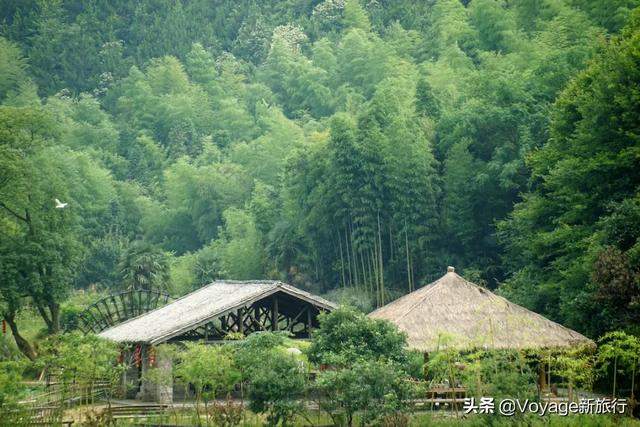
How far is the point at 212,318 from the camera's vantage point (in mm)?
25438

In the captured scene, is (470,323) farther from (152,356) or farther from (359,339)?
(152,356)

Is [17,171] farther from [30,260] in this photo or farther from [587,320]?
[587,320]

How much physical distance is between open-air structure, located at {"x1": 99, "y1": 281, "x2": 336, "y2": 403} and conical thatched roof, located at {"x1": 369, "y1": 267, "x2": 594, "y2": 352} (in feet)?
9.42

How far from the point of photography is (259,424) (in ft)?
69.3

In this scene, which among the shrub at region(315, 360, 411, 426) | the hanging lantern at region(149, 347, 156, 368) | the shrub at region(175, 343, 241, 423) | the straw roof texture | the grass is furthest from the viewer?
the hanging lantern at region(149, 347, 156, 368)

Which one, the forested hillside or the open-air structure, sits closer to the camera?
the open-air structure

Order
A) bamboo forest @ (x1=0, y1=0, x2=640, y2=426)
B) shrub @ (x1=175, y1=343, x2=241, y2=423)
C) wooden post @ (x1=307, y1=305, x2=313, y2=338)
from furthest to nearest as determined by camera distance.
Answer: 1. wooden post @ (x1=307, y1=305, x2=313, y2=338)
2. shrub @ (x1=175, y1=343, x2=241, y2=423)
3. bamboo forest @ (x1=0, y1=0, x2=640, y2=426)

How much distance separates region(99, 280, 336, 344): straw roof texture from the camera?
25.2 metres

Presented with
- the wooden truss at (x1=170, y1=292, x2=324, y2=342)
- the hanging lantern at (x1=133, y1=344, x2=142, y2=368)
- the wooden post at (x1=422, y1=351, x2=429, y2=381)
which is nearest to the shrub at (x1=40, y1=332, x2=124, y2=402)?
the hanging lantern at (x1=133, y1=344, x2=142, y2=368)

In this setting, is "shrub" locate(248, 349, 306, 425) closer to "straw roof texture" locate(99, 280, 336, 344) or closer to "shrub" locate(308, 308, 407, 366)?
"shrub" locate(308, 308, 407, 366)

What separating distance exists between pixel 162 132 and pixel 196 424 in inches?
2009

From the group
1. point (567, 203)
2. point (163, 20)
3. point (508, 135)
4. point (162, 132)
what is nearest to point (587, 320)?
point (567, 203)

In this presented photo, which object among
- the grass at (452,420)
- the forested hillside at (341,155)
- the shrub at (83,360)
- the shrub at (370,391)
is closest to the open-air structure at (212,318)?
the shrub at (83,360)

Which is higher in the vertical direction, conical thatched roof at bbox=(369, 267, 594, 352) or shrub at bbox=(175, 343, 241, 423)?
conical thatched roof at bbox=(369, 267, 594, 352)
